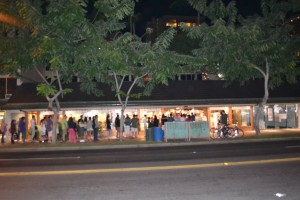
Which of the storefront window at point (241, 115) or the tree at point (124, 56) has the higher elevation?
the tree at point (124, 56)

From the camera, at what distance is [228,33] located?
19.4 meters

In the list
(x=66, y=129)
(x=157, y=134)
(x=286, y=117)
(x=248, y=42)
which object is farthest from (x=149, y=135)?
(x=286, y=117)

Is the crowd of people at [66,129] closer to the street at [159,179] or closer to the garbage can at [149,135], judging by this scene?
the garbage can at [149,135]

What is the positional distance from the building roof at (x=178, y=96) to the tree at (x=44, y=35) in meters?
5.53

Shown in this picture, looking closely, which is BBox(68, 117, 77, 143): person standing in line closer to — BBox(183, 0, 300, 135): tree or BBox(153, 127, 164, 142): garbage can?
BBox(153, 127, 164, 142): garbage can

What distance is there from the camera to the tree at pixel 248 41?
20016 mm

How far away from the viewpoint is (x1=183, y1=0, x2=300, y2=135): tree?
2002 centimetres

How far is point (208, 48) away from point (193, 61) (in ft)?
7.90

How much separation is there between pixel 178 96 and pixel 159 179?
60.9 ft

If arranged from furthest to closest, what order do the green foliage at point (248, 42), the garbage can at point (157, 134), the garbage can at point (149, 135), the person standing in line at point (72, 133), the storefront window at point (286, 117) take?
the storefront window at point (286, 117)
the person standing in line at point (72, 133)
the garbage can at point (149, 135)
the garbage can at point (157, 134)
the green foliage at point (248, 42)

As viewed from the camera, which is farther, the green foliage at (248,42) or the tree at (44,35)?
the green foliage at (248,42)

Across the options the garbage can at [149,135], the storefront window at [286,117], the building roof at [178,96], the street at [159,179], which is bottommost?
the street at [159,179]

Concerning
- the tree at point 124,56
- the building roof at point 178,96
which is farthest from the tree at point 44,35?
the building roof at point 178,96

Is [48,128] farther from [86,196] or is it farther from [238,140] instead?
[86,196]
